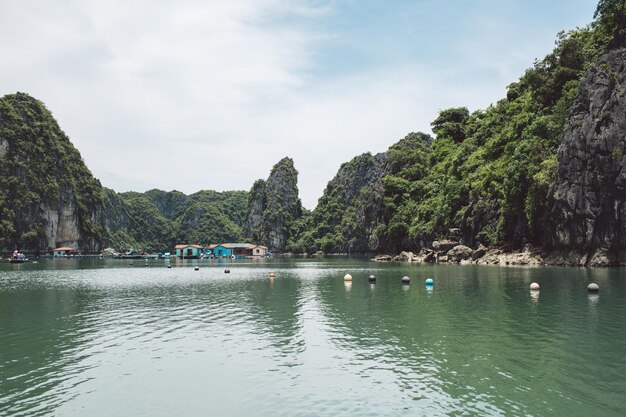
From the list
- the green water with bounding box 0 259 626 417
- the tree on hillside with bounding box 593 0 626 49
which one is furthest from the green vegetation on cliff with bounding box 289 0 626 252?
the green water with bounding box 0 259 626 417

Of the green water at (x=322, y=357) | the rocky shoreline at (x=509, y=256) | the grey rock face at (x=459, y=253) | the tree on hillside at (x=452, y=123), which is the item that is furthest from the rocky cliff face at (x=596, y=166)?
the tree on hillside at (x=452, y=123)

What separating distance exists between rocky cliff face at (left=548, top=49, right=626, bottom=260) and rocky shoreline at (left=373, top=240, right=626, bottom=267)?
4.26 feet

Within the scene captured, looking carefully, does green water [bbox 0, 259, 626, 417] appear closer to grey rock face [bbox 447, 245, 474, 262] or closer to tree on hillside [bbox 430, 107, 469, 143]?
grey rock face [bbox 447, 245, 474, 262]

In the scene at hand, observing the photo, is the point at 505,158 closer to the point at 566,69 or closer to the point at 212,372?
the point at 566,69

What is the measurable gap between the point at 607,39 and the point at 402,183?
77767 mm

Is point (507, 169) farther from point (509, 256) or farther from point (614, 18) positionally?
point (614, 18)

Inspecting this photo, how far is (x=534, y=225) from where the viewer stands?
80.6m

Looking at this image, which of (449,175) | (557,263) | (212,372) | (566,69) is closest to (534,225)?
(557,263)

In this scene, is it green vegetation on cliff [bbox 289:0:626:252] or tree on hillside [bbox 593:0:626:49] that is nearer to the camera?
tree on hillside [bbox 593:0:626:49]

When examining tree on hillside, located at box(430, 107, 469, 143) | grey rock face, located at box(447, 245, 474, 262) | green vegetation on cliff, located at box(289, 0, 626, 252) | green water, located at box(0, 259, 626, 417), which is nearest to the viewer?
green water, located at box(0, 259, 626, 417)

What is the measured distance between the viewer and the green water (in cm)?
1452

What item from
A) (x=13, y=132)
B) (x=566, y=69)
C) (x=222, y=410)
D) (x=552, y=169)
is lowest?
(x=222, y=410)

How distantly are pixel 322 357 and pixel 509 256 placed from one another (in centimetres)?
7212

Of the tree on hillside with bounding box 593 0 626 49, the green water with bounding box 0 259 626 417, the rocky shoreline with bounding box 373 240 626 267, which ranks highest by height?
the tree on hillside with bounding box 593 0 626 49
